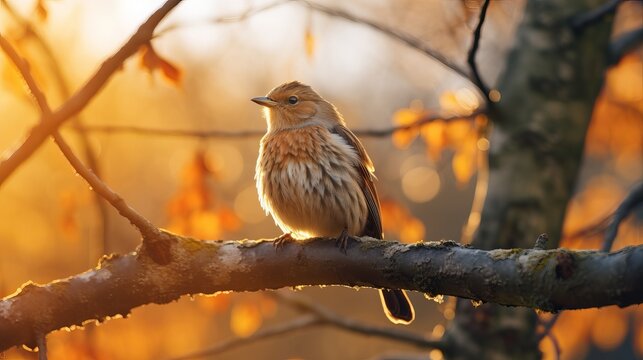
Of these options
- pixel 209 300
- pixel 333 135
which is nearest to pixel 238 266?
pixel 333 135

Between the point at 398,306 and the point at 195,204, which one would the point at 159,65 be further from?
the point at 195,204

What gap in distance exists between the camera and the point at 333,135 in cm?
448

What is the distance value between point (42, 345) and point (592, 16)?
2895mm

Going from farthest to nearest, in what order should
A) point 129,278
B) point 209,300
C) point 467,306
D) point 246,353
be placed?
point 246,353, point 209,300, point 467,306, point 129,278

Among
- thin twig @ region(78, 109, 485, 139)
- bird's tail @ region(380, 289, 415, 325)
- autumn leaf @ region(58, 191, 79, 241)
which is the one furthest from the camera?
autumn leaf @ region(58, 191, 79, 241)

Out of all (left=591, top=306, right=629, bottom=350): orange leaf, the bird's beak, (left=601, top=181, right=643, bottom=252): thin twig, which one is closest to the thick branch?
(left=601, top=181, right=643, bottom=252): thin twig

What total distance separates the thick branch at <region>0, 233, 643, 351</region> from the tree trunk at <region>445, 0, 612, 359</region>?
1.44 metres

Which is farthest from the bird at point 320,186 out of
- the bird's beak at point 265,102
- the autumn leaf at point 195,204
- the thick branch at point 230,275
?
the thick branch at point 230,275

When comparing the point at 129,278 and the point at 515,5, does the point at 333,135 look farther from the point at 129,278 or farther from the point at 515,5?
the point at 515,5

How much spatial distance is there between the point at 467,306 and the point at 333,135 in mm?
1094

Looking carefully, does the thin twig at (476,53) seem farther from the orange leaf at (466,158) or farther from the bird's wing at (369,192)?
the orange leaf at (466,158)

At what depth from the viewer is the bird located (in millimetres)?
4102

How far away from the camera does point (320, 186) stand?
13.6 ft

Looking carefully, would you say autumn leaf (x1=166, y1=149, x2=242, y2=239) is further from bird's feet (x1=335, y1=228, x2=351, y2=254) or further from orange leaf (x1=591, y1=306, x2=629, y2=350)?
orange leaf (x1=591, y1=306, x2=629, y2=350)
